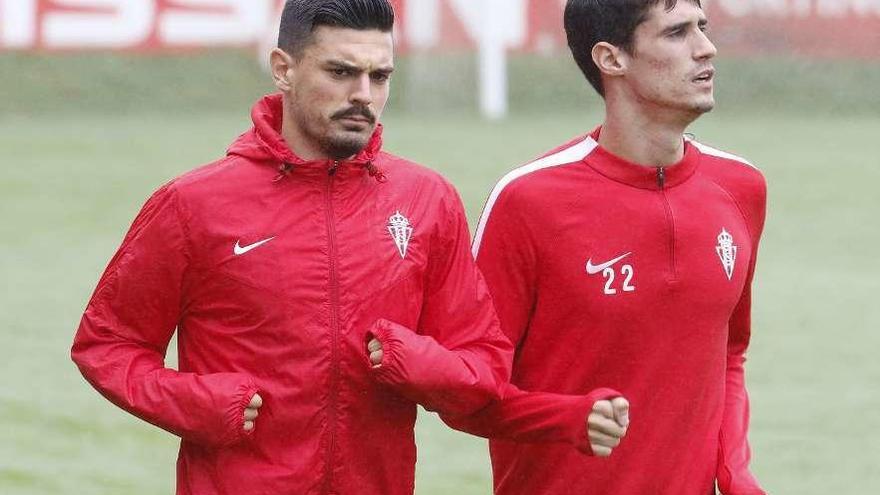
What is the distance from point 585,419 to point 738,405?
62cm

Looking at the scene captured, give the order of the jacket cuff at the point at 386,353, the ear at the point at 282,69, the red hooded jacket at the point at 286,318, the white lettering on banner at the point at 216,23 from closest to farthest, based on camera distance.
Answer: the jacket cuff at the point at 386,353
the red hooded jacket at the point at 286,318
the ear at the point at 282,69
the white lettering on banner at the point at 216,23

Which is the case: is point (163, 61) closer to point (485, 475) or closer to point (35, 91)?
point (35, 91)

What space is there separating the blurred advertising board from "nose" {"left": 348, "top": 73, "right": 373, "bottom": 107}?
1541 cm

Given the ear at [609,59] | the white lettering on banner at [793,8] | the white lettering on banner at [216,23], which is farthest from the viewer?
the white lettering on banner at [793,8]

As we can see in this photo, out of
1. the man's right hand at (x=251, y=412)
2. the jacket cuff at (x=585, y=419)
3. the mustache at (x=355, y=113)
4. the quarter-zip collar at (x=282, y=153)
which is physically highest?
the mustache at (x=355, y=113)

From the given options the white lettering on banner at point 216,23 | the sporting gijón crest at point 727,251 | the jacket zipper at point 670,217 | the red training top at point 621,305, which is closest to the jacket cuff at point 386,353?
the red training top at point 621,305

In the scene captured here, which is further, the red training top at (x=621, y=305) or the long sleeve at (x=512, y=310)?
the red training top at (x=621, y=305)

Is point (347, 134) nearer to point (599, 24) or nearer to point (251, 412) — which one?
point (251, 412)

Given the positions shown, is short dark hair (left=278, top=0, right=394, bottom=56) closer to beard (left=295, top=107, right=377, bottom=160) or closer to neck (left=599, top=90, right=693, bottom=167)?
beard (left=295, top=107, right=377, bottom=160)

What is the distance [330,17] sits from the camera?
3.54 metres

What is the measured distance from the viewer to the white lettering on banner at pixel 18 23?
18.2 m

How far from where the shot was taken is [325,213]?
3.54m

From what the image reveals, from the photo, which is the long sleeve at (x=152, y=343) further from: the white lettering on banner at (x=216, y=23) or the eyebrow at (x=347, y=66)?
the white lettering on banner at (x=216, y=23)

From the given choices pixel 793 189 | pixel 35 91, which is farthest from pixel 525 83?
pixel 793 189
